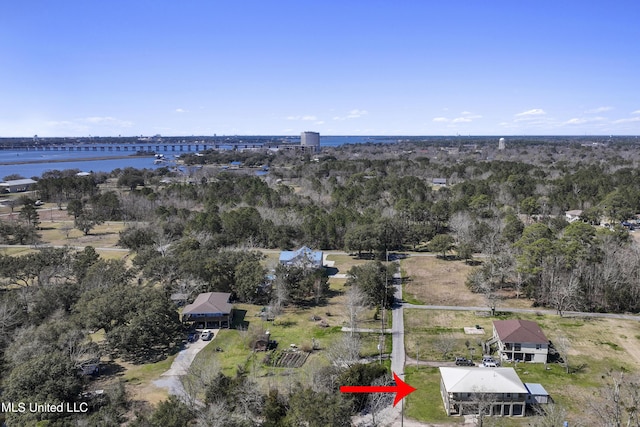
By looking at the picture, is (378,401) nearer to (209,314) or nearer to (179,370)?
(179,370)

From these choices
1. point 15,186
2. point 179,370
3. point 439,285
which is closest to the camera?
point 179,370

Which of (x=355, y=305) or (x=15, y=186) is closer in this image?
(x=355, y=305)

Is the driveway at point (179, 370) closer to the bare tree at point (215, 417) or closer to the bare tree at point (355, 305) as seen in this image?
the bare tree at point (215, 417)

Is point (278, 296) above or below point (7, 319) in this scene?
below

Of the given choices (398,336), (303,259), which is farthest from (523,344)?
(303,259)

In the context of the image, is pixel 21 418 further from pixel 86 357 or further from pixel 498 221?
pixel 498 221

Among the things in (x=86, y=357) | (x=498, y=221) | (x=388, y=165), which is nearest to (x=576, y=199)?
(x=498, y=221)

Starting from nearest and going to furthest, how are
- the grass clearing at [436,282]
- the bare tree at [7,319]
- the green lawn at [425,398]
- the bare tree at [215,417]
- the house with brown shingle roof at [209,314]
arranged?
the bare tree at [215,417] < the green lawn at [425,398] < the bare tree at [7,319] < the house with brown shingle roof at [209,314] < the grass clearing at [436,282]

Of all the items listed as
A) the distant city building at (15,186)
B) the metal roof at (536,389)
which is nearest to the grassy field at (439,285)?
the metal roof at (536,389)
